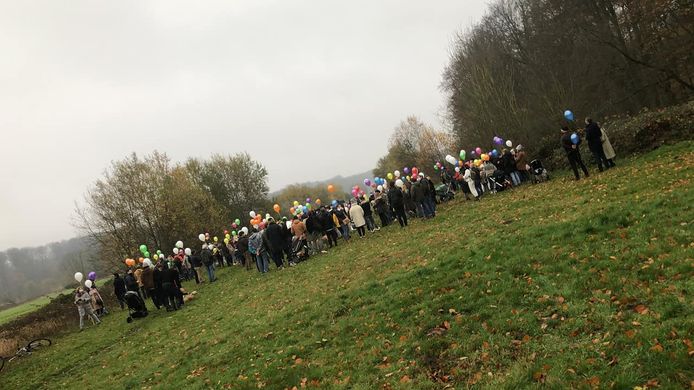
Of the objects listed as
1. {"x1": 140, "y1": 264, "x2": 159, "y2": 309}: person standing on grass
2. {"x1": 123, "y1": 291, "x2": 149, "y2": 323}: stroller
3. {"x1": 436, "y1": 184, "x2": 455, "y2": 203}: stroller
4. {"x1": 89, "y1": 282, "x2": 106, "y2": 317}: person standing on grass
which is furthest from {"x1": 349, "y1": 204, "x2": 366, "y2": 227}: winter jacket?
{"x1": 89, "y1": 282, "x2": 106, "y2": 317}: person standing on grass

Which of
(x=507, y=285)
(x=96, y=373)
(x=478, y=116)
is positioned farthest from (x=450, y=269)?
(x=478, y=116)

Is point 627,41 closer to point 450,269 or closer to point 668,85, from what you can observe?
point 668,85

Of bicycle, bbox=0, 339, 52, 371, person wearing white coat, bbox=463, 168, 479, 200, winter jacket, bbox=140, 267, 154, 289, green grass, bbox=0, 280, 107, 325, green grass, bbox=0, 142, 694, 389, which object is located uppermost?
green grass, bbox=0, 280, 107, 325

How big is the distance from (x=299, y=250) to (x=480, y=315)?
1394 centimetres

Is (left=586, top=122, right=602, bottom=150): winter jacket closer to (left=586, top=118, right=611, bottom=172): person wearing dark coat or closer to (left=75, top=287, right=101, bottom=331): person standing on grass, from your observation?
(left=586, top=118, right=611, bottom=172): person wearing dark coat

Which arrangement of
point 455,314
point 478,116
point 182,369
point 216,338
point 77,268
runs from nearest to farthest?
1. point 455,314
2. point 182,369
3. point 216,338
4. point 478,116
5. point 77,268

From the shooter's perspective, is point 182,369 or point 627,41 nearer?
point 182,369

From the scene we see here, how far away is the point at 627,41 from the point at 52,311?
41062 millimetres

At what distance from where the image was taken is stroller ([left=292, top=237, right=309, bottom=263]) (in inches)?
824

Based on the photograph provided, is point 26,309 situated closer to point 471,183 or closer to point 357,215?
point 357,215

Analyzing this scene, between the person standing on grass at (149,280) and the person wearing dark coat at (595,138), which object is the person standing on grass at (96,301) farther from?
the person wearing dark coat at (595,138)

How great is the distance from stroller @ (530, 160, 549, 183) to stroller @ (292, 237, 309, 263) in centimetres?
1125

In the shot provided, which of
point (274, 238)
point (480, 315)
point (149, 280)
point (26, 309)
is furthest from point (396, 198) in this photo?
point (26, 309)

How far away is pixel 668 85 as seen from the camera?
26.4 metres
